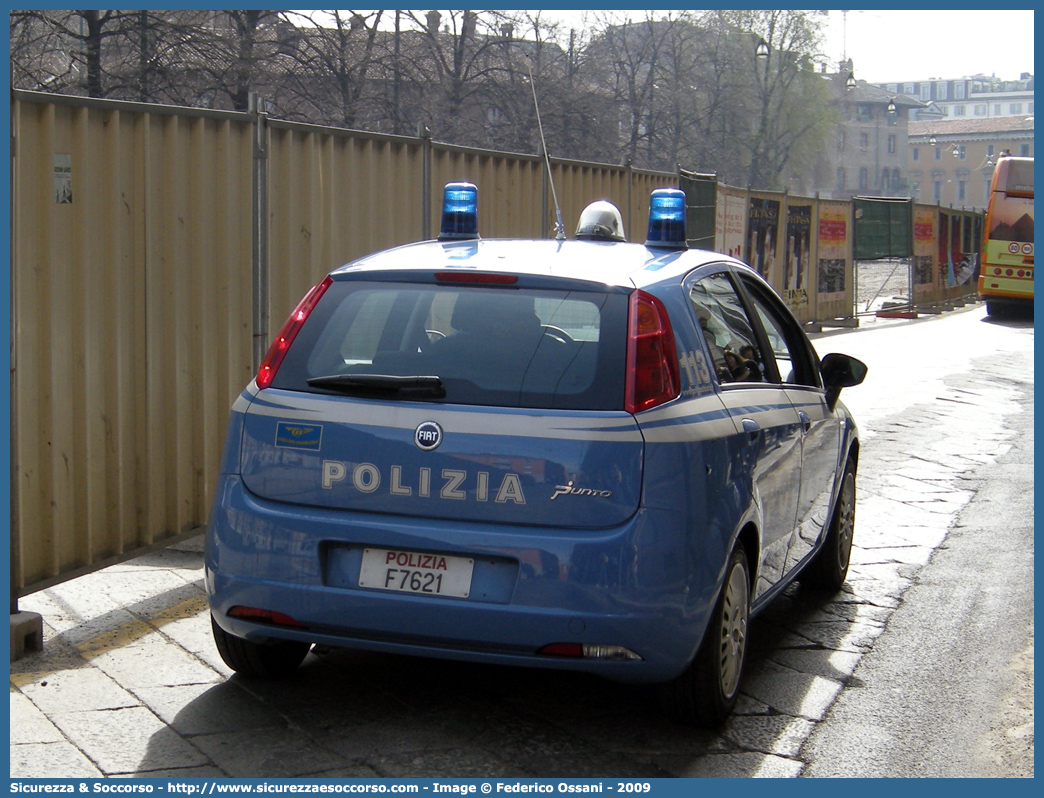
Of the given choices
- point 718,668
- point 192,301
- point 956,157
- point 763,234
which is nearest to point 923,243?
point 763,234

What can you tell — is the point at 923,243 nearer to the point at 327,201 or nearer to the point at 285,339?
the point at 327,201

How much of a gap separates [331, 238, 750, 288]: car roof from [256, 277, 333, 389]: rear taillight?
0.41 ft

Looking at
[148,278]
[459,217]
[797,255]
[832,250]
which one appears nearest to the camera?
[459,217]

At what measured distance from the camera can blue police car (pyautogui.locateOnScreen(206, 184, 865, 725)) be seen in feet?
12.5

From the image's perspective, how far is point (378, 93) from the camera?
33406 millimetres

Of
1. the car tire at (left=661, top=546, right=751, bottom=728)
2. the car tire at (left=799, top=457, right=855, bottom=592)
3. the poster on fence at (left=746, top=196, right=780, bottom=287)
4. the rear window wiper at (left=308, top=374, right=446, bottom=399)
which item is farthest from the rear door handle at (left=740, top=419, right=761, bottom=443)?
the poster on fence at (left=746, top=196, right=780, bottom=287)

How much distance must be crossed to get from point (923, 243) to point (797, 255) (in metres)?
9.01

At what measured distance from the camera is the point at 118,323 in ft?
18.6

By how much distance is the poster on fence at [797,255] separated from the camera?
21.4 metres

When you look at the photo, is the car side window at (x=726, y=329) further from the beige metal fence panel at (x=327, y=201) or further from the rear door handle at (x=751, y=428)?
the beige metal fence panel at (x=327, y=201)

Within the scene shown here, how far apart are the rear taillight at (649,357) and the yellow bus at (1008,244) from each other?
87.8 feet

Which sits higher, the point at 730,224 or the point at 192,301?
the point at 730,224

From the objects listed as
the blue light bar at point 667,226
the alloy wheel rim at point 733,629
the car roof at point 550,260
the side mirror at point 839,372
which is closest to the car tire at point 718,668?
the alloy wheel rim at point 733,629
